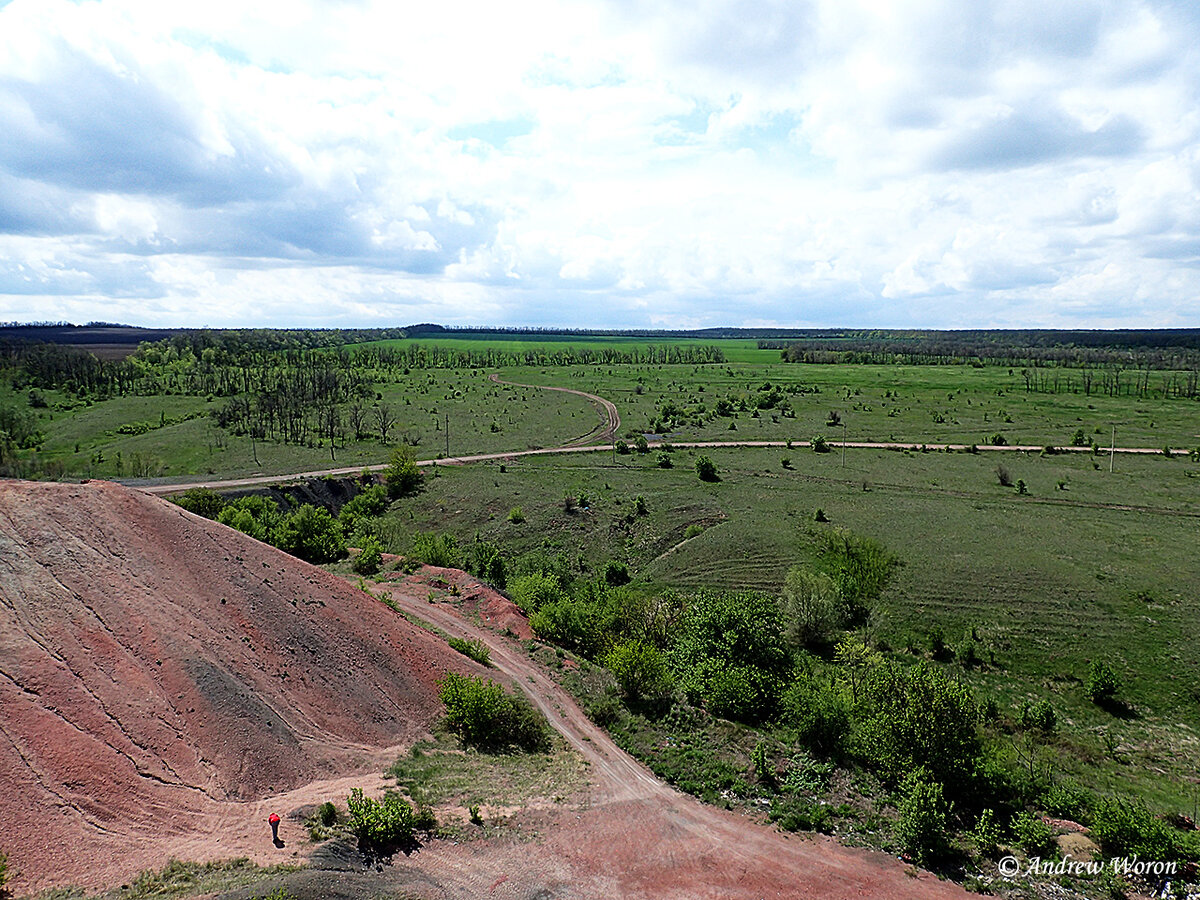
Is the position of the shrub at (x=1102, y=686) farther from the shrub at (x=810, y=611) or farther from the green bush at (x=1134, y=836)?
the green bush at (x=1134, y=836)

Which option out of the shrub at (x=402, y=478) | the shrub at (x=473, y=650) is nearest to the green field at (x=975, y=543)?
the shrub at (x=402, y=478)

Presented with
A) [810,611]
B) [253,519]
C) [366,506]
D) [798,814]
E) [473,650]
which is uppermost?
[253,519]

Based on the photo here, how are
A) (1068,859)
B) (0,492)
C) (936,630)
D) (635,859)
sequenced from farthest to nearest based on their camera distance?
A: (936,630), (0,492), (1068,859), (635,859)

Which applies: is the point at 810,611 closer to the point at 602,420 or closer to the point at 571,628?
the point at 571,628

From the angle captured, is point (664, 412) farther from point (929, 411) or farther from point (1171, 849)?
point (1171, 849)

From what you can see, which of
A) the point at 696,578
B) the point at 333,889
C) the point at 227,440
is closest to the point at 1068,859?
the point at 333,889

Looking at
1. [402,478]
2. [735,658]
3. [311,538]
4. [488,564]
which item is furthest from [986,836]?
[402,478]
